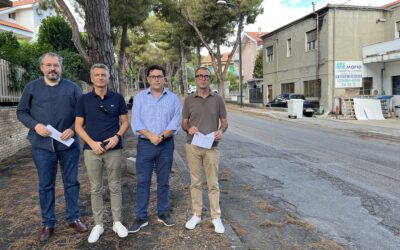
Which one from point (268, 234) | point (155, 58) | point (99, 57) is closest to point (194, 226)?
point (268, 234)

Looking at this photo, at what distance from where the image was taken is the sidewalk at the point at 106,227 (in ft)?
13.0

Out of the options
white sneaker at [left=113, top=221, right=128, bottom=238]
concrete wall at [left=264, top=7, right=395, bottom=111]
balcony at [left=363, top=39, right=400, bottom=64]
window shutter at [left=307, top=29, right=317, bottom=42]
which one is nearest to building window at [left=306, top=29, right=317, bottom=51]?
window shutter at [left=307, top=29, right=317, bottom=42]

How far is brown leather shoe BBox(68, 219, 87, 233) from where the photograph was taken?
14.0 ft

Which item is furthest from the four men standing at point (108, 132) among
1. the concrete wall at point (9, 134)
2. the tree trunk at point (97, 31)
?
the concrete wall at point (9, 134)

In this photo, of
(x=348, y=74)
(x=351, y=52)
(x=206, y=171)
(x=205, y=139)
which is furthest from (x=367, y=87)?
(x=205, y=139)

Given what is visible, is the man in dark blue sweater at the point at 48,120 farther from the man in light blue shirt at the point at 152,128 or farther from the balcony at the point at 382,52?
the balcony at the point at 382,52

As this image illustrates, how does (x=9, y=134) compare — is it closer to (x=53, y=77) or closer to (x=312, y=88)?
(x=53, y=77)

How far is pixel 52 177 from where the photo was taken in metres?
4.18

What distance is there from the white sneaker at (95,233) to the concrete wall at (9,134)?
227 inches

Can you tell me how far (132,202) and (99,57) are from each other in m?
3.33

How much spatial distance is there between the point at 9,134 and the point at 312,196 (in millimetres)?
7301

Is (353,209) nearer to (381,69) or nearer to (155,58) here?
(381,69)

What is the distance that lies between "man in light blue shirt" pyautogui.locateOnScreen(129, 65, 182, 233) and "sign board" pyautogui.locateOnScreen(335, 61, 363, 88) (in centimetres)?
2254

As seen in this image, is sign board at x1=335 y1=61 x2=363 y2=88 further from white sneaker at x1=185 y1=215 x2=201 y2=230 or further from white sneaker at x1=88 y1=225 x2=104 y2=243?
white sneaker at x1=88 y1=225 x2=104 y2=243
